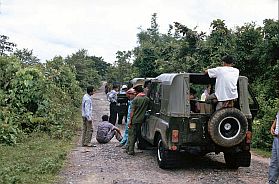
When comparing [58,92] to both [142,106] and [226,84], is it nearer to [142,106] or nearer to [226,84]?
[142,106]

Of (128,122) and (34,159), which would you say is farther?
Result: (128,122)

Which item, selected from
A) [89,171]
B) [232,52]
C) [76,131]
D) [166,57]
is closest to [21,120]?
[76,131]

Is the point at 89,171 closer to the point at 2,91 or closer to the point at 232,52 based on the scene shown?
the point at 2,91

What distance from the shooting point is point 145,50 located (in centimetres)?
3253

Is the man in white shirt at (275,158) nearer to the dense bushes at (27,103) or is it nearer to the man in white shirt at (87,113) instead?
the man in white shirt at (87,113)

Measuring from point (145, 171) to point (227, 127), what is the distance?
1905mm

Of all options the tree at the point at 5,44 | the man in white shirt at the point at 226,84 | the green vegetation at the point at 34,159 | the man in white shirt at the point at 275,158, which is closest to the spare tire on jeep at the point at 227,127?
the man in white shirt at the point at 226,84

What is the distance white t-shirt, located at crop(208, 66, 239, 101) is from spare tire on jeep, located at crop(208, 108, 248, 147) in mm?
290

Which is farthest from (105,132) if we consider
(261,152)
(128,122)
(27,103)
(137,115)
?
(261,152)

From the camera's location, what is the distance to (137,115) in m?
10.2

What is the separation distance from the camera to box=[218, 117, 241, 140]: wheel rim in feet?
26.0

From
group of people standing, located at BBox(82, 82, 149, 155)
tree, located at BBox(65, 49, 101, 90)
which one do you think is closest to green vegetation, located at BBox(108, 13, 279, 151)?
group of people standing, located at BBox(82, 82, 149, 155)

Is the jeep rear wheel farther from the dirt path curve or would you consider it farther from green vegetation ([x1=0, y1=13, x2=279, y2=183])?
green vegetation ([x1=0, y1=13, x2=279, y2=183])

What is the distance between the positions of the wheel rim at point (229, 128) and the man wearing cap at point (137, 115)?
8.77 ft
